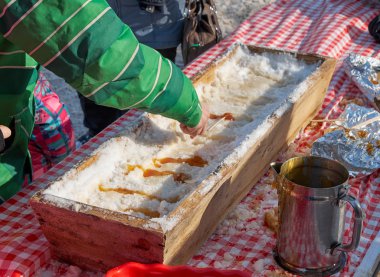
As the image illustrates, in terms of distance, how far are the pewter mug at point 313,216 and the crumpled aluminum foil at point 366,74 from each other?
93cm

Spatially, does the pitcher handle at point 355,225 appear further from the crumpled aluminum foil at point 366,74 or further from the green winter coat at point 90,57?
the crumpled aluminum foil at point 366,74

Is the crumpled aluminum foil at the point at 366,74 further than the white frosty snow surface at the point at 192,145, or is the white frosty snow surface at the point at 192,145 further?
the crumpled aluminum foil at the point at 366,74

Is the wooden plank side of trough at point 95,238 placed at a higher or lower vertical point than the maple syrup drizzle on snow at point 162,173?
higher

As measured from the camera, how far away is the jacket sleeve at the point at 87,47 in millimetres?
1212

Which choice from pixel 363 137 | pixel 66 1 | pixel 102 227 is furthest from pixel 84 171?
pixel 363 137

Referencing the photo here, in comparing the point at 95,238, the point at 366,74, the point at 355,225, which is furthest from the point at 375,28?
the point at 95,238

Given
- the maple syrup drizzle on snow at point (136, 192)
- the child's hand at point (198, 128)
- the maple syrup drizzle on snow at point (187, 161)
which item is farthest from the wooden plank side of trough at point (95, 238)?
the child's hand at point (198, 128)

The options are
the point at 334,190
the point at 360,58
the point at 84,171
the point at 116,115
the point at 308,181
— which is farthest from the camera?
the point at 116,115

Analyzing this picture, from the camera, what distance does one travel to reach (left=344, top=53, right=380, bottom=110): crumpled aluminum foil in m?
2.30

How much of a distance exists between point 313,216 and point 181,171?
50 cm

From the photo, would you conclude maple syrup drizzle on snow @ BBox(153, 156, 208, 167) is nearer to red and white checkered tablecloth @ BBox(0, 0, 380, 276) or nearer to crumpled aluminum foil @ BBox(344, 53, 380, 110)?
red and white checkered tablecloth @ BBox(0, 0, 380, 276)

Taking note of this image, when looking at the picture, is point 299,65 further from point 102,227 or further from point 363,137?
point 102,227

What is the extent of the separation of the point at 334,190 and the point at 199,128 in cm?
62

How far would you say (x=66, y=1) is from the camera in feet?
3.97
